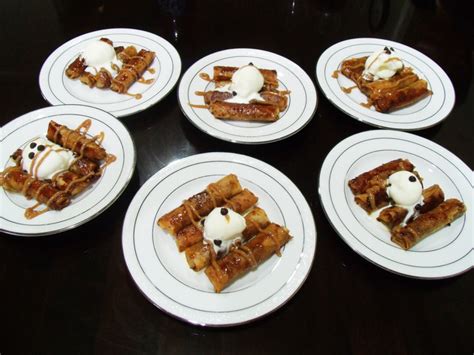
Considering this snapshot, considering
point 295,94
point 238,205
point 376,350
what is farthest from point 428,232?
point 295,94

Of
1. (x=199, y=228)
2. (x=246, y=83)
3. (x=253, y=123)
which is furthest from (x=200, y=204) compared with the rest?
(x=246, y=83)

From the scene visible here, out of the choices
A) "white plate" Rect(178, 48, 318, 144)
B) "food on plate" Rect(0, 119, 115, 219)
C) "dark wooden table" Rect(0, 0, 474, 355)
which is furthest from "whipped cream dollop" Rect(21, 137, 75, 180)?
"white plate" Rect(178, 48, 318, 144)

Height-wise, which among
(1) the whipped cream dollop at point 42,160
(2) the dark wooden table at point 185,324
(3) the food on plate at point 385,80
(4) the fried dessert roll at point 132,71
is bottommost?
(2) the dark wooden table at point 185,324

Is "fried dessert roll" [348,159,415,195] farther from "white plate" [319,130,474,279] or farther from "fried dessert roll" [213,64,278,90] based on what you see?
"fried dessert roll" [213,64,278,90]

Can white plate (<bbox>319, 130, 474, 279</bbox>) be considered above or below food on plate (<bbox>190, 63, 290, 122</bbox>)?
below

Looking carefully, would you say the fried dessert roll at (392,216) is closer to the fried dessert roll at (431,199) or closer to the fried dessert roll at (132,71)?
the fried dessert roll at (431,199)

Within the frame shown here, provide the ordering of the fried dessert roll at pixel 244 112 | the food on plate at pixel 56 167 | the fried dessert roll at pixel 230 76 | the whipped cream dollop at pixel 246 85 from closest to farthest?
1. the food on plate at pixel 56 167
2. the fried dessert roll at pixel 244 112
3. the whipped cream dollop at pixel 246 85
4. the fried dessert roll at pixel 230 76

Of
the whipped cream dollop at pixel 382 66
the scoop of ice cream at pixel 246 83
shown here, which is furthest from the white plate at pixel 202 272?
the whipped cream dollop at pixel 382 66
